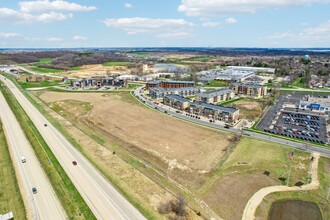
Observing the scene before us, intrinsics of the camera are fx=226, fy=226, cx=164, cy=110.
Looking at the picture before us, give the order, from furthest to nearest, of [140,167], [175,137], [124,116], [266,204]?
[124,116] → [175,137] → [140,167] → [266,204]

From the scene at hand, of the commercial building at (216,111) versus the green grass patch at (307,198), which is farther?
the commercial building at (216,111)

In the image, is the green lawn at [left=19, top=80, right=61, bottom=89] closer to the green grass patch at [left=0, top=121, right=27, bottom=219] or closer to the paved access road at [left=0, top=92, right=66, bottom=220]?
the paved access road at [left=0, top=92, right=66, bottom=220]

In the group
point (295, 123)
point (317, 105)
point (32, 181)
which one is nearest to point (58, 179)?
point (32, 181)

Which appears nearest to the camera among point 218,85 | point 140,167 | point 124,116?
point 140,167

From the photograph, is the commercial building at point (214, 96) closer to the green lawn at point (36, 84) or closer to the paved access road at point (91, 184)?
the paved access road at point (91, 184)

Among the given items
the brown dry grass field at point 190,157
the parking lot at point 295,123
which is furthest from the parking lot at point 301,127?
the brown dry grass field at point 190,157

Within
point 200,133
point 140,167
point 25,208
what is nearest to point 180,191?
point 140,167

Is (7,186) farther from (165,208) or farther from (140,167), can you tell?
(165,208)
